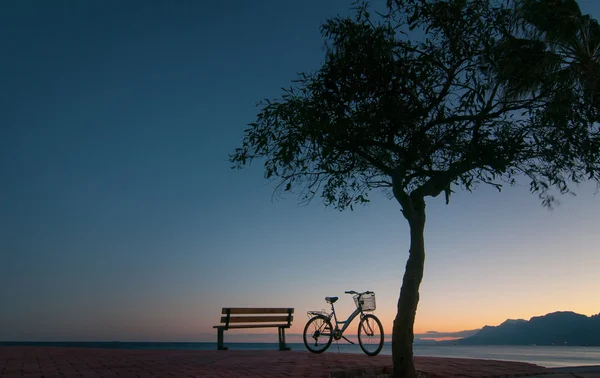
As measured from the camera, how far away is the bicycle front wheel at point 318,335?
37.6ft

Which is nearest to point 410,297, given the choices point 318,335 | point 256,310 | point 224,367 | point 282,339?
point 224,367

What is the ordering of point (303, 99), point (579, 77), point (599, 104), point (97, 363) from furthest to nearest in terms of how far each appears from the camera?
point (97, 363) → point (303, 99) → point (599, 104) → point (579, 77)

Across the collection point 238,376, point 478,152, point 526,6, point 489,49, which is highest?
point 526,6

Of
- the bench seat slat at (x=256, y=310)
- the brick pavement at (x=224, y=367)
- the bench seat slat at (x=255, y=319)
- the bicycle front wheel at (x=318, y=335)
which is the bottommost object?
the brick pavement at (x=224, y=367)

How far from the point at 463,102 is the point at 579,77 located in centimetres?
178

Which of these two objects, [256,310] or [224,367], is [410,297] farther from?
Answer: [256,310]

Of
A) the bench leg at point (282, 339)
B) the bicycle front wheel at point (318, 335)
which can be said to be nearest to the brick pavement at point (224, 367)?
the bicycle front wheel at point (318, 335)

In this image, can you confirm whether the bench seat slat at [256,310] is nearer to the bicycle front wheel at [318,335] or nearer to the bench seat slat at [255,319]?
the bench seat slat at [255,319]

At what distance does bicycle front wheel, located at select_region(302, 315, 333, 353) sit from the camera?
37.6 ft

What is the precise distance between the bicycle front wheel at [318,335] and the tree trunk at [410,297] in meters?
3.73

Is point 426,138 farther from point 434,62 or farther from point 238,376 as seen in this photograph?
point 238,376

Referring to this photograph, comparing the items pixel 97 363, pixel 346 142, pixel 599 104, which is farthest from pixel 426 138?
pixel 97 363

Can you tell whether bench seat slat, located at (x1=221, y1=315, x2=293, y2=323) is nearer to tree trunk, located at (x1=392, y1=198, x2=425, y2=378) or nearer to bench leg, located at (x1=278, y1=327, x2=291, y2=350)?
bench leg, located at (x1=278, y1=327, x2=291, y2=350)

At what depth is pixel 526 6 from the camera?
7820 mm
